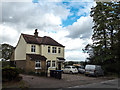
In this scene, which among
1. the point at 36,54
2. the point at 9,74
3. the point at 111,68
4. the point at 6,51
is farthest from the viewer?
the point at 6,51

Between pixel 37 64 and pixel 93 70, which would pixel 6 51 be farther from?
pixel 93 70

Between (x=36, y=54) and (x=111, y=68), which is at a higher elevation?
(x=36, y=54)

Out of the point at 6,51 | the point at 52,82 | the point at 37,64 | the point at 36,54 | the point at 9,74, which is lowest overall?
the point at 52,82

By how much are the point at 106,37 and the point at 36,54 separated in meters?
14.8

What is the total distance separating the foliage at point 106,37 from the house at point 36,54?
285 inches

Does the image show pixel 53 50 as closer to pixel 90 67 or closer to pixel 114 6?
pixel 90 67

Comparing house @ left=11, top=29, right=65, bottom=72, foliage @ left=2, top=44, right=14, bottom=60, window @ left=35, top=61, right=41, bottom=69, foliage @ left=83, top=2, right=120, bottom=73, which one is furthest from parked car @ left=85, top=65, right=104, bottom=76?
foliage @ left=2, top=44, right=14, bottom=60

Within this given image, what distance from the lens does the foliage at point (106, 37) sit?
25.8 m

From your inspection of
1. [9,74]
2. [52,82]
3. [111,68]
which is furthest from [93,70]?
[9,74]

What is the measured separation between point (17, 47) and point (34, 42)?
4.80 metres

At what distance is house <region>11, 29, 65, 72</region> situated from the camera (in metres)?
25.0

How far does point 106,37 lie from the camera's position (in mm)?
27438

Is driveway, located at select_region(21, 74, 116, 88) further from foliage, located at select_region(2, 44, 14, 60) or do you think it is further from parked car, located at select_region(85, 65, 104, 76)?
foliage, located at select_region(2, 44, 14, 60)

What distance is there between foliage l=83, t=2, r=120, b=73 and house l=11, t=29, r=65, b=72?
23.7 ft
